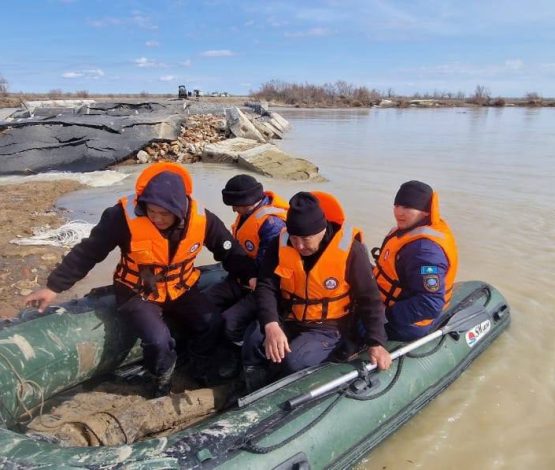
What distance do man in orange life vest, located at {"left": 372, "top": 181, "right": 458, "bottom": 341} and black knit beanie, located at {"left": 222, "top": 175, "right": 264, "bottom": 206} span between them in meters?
0.90

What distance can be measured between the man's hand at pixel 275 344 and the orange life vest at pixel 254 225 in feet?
3.04

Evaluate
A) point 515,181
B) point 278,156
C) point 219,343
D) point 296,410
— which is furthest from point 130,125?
point 296,410

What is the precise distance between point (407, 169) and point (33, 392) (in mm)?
10082

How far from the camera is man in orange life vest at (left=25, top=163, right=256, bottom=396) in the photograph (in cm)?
265

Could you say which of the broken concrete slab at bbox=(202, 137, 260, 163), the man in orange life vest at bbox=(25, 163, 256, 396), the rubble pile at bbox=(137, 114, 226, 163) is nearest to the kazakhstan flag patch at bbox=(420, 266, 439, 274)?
the man in orange life vest at bbox=(25, 163, 256, 396)

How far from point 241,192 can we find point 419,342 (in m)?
1.40

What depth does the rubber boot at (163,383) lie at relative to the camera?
2.82m

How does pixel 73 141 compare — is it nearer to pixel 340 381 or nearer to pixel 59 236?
pixel 59 236

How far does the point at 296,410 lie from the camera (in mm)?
2361

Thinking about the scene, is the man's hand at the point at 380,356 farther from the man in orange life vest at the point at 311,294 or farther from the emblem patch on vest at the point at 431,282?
the emblem patch on vest at the point at 431,282

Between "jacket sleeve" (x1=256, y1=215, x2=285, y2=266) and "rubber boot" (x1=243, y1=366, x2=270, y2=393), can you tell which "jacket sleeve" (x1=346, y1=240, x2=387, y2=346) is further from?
"jacket sleeve" (x1=256, y1=215, x2=285, y2=266)

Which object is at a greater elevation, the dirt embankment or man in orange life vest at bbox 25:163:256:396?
man in orange life vest at bbox 25:163:256:396

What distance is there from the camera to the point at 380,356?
2.61 m

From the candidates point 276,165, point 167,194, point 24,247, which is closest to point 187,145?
point 276,165
